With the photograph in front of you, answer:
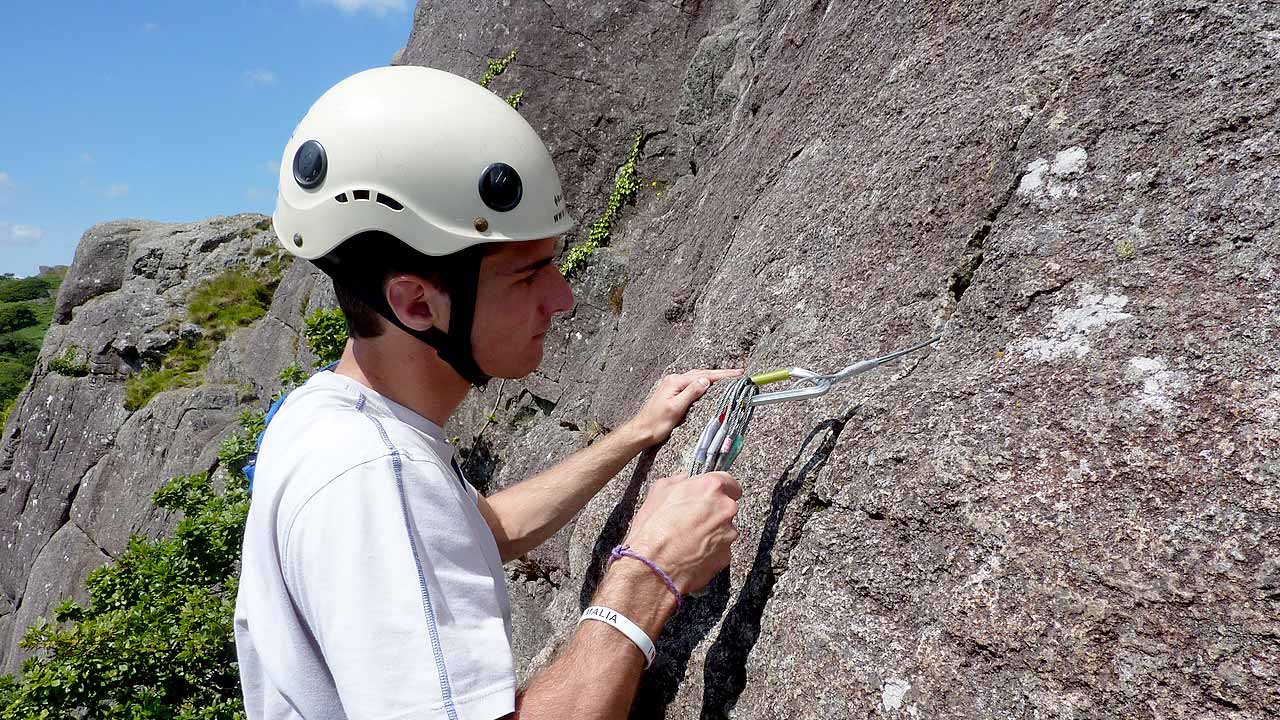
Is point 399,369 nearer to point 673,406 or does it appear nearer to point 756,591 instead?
point 673,406

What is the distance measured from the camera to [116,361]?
16250 millimetres

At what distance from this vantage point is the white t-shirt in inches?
70.7

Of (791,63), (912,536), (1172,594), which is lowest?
(1172,594)

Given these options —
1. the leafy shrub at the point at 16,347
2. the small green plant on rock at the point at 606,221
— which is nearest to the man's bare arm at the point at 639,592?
the small green plant on rock at the point at 606,221

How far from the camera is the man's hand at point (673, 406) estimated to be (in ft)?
10.6

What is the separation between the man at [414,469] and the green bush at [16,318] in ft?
301

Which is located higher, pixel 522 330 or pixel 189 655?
pixel 522 330

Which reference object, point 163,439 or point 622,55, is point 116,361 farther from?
point 622,55

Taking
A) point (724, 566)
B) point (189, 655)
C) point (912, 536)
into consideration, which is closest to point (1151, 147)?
point (912, 536)

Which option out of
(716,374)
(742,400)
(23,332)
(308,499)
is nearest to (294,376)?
(716,374)

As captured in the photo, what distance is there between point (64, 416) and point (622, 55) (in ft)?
44.4

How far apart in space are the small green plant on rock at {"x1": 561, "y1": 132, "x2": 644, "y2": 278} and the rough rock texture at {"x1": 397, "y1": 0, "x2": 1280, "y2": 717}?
4447 mm

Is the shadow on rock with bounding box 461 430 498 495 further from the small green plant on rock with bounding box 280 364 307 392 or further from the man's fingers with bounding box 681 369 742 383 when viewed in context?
the man's fingers with bounding box 681 369 742 383

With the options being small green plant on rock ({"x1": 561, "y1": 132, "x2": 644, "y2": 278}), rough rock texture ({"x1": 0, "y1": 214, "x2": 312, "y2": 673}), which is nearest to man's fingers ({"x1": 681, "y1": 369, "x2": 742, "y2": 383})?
small green plant on rock ({"x1": 561, "y1": 132, "x2": 644, "y2": 278})
